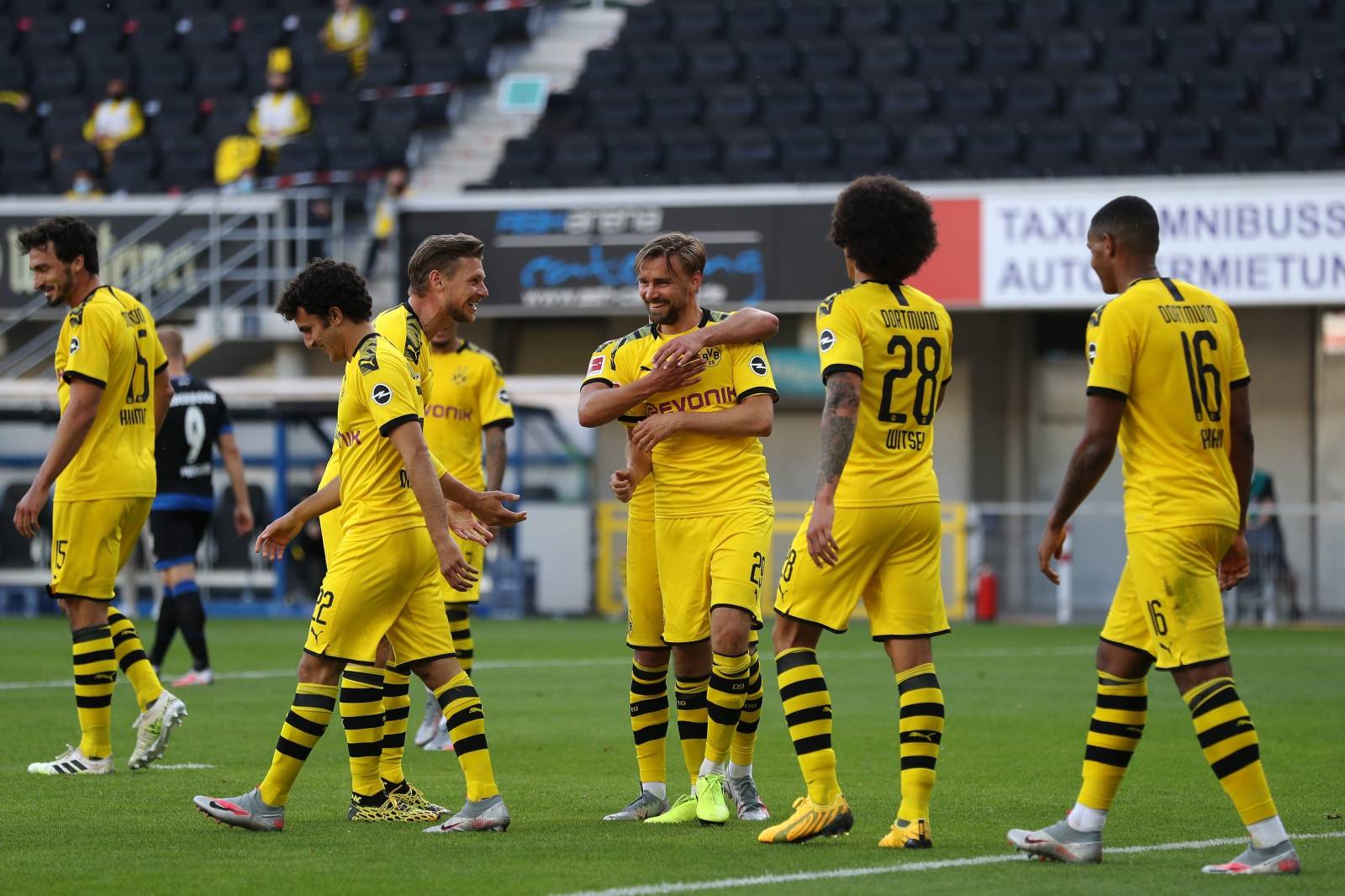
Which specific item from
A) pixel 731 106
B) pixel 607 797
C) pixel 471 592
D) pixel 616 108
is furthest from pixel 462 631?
pixel 616 108

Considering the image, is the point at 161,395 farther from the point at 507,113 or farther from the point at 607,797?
the point at 507,113

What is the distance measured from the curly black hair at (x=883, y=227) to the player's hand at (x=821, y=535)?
903mm

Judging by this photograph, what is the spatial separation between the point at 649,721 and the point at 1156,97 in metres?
19.5

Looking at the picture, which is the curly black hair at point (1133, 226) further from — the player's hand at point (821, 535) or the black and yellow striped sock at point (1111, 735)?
the black and yellow striped sock at point (1111, 735)

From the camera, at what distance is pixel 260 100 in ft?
92.5

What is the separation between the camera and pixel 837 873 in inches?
237

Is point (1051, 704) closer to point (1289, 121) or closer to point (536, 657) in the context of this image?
point (536, 657)

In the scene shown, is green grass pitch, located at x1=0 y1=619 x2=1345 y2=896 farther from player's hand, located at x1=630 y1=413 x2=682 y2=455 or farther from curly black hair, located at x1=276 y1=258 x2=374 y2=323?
curly black hair, located at x1=276 y1=258 x2=374 y2=323

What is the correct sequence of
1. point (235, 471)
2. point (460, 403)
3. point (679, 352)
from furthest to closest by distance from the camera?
point (235, 471)
point (460, 403)
point (679, 352)

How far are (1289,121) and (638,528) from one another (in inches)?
739

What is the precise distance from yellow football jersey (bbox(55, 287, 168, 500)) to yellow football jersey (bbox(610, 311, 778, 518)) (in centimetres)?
262

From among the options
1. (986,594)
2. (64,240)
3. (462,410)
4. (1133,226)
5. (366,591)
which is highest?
(64,240)

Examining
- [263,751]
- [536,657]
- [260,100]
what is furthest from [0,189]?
[263,751]

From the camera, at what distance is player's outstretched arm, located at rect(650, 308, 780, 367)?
7.20m
